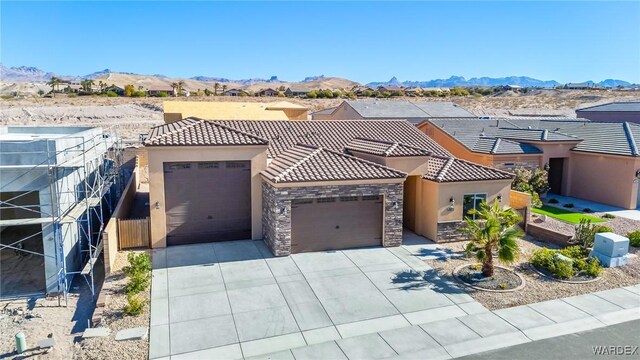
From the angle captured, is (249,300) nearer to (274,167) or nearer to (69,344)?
(69,344)

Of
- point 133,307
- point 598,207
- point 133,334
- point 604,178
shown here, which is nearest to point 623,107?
point 604,178

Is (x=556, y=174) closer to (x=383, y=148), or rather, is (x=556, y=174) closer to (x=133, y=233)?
(x=383, y=148)

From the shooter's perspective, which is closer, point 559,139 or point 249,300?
point 249,300

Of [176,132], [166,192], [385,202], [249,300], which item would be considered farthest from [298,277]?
[176,132]

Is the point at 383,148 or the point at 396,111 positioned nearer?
the point at 383,148

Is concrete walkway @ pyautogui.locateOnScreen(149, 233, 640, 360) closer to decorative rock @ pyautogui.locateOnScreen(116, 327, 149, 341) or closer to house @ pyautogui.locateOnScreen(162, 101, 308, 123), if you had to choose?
decorative rock @ pyautogui.locateOnScreen(116, 327, 149, 341)

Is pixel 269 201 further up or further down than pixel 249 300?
further up
